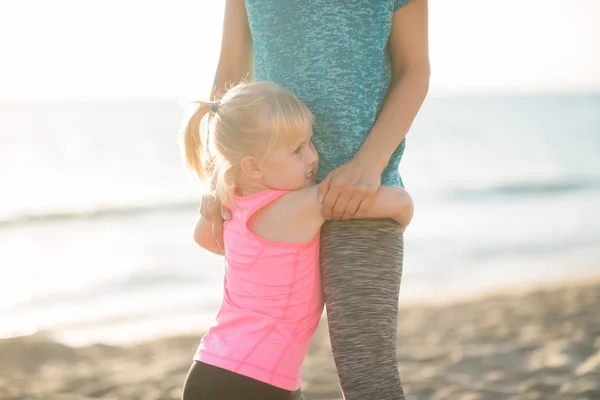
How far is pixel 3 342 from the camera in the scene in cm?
550

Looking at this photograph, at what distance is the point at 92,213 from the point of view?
45.9 feet

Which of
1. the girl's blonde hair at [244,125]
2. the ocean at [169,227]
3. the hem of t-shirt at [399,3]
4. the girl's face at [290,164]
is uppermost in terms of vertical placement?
the ocean at [169,227]

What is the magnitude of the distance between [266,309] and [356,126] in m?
0.51

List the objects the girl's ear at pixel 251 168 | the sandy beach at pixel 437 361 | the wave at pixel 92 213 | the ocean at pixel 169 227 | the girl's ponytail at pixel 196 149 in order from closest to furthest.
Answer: the girl's ear at pixel 251 168
the girl's ponytail at pixel 196 149
the sandy beach at pixel 437 361
the ocean at pixel 169 227
the wave at pixel 92 213

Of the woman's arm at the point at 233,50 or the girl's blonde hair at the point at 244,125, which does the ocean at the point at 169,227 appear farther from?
the girl's blonde hair at the point at 244,125

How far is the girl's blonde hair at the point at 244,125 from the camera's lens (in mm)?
2076

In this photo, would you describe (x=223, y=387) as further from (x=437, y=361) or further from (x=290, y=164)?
(x=437, y=361)

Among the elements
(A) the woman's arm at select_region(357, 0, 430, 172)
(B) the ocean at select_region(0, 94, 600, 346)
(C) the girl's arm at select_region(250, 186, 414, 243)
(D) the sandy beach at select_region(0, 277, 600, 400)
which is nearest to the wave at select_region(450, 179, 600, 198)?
(B) the ocean at select_region(0, 94, 600, 346)

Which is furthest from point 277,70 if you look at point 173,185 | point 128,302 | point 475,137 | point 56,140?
point 475,137

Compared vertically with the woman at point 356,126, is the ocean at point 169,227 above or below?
above

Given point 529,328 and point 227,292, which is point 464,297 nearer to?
point 529,328

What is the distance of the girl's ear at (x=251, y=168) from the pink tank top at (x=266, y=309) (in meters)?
0.05

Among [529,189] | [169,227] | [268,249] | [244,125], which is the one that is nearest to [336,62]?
[244,125]

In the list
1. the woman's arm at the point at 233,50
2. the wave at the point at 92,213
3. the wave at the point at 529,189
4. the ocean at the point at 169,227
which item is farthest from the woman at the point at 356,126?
the wave at the point at 529,189
